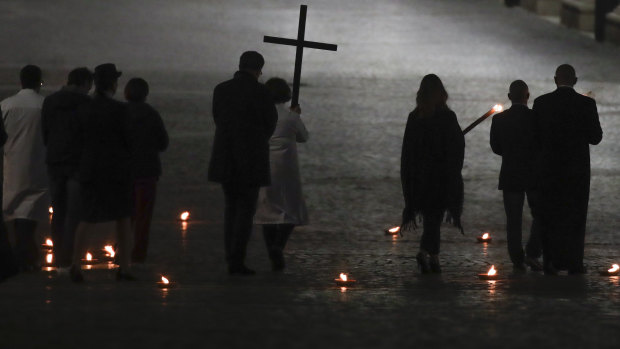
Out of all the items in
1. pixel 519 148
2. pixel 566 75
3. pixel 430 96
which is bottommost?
pixel 519 148

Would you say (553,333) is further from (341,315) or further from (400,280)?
(400,280)

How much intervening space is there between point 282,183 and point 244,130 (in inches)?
31.1

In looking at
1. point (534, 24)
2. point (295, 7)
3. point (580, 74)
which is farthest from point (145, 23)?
point (580, 74)

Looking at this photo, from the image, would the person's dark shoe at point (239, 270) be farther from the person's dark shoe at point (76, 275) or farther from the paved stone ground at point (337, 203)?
the person's dark shoe at point (76, 275)

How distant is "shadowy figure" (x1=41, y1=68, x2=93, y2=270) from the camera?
10133 millimetres

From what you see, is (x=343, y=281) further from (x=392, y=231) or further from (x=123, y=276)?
(x=392, y=231)

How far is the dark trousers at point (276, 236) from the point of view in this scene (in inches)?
426

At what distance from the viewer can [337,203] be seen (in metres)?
14.6

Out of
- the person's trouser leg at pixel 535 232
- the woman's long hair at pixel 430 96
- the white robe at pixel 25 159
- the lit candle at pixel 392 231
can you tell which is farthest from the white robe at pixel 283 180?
the lit candle at pixel 392 231

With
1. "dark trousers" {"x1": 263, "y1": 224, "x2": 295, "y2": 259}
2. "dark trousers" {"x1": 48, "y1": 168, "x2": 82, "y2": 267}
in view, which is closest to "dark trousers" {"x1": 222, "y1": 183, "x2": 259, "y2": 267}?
"dark trousers" {"x1": 263, "y1": 224, "x2": 295, "y2": 259}

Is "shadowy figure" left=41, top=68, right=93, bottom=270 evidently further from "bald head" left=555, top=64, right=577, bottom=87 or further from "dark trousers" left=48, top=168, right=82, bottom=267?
"bald head" left=555, top=64, right=577, bottom=87

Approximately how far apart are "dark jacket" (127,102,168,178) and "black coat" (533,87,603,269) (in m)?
2.65

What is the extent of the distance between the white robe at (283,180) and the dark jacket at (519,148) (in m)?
1.42

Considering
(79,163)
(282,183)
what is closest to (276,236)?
(282,183)
